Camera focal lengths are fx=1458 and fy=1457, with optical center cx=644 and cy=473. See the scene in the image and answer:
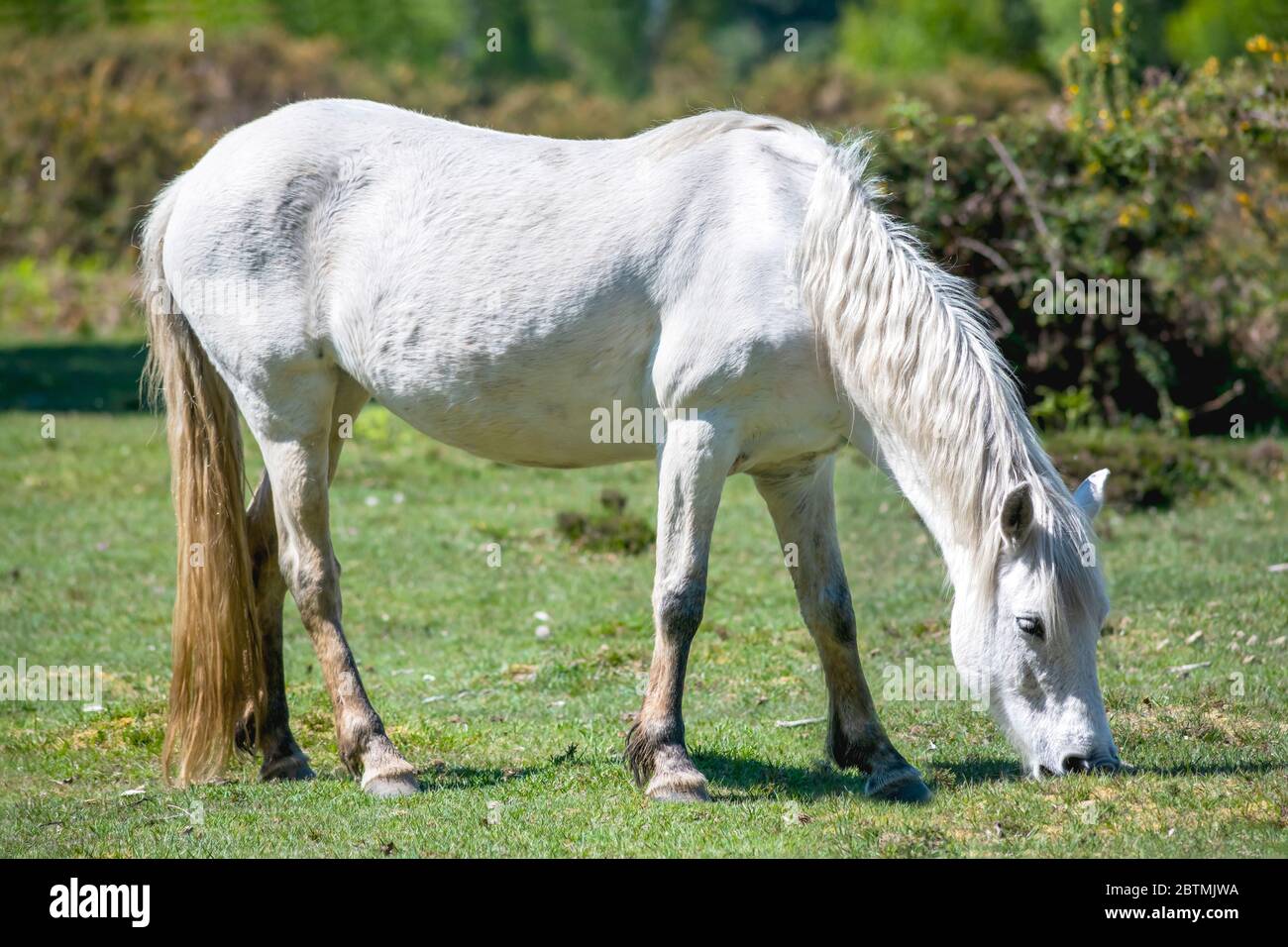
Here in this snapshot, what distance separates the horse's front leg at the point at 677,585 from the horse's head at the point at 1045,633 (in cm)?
94

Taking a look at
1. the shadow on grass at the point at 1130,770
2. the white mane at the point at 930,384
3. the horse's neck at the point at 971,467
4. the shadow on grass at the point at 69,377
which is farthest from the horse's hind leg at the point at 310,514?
the shadow on grass at the point at 69,377

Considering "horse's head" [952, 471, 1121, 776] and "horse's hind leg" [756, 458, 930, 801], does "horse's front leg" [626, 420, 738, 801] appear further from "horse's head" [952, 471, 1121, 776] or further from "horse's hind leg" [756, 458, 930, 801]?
"horse's head" [952, 471, 1121, 776]

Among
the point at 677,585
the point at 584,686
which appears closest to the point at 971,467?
the point at 677,585

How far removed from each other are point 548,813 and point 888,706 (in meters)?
1.90

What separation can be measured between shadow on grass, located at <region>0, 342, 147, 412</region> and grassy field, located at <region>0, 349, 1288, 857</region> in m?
2.54

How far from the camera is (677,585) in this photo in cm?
515

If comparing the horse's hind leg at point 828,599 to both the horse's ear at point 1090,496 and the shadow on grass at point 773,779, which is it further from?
the horse's ear at point 1090,496

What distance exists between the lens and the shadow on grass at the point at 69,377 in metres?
14.5

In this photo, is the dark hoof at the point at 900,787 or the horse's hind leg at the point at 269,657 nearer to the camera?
the dark hoof at the point at 900,787

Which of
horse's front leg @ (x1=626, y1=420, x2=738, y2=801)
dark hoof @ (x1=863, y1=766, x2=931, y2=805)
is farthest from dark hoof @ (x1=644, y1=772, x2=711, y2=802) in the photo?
dark hoof @ (x1=863, y1=766, x2=931, y2=805)

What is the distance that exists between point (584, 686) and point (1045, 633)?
2873 millimetres

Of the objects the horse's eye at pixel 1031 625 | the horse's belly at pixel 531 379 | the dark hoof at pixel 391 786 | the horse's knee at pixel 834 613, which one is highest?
the horse's belly at pixel 531 379

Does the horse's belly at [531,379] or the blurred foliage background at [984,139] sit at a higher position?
the blurred foliage background at [984,139]

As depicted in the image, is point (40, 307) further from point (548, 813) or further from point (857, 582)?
point (548, 813)
